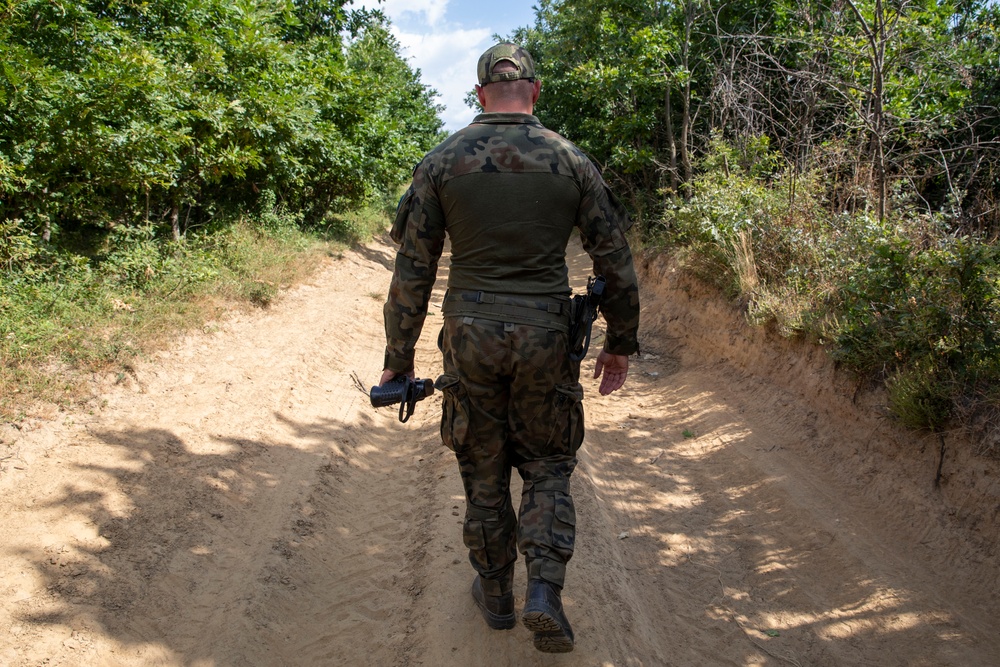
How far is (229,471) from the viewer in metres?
4.95

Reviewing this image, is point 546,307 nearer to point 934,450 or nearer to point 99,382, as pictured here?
point 934,450

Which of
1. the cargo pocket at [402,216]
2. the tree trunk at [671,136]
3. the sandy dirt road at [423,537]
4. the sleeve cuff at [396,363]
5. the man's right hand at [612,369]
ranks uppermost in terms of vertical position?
the tree trunk at [671,136]

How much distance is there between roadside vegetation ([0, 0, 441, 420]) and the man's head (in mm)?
4046

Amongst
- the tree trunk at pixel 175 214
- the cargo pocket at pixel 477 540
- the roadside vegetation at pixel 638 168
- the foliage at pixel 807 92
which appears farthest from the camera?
the tree trunk at pixel 175 214

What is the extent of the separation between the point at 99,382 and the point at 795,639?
5228mm

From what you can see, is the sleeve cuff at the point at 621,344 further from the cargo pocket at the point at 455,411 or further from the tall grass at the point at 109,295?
the tall grass at the point at 109,295

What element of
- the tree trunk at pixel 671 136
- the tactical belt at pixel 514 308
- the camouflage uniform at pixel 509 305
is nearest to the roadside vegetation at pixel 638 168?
the tree trunk at pixel 671 136

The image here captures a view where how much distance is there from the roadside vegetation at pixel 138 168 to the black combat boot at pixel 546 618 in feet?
13.1

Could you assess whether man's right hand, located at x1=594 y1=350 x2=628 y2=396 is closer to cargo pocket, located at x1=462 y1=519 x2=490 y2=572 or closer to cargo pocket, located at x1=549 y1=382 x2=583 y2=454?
cargo pocket, located at x1=549 y1=382 x2=583 y2=454

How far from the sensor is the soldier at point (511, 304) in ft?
9.57

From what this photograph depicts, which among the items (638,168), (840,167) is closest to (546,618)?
(840,167)

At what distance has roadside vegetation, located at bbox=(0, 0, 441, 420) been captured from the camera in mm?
5836

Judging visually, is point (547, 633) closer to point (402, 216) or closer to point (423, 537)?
point (423, 537)

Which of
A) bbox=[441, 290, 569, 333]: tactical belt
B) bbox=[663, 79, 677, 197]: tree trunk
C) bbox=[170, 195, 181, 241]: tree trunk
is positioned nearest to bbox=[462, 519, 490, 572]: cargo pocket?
bbox=[441, 290, 569, 333]: tactical belt
